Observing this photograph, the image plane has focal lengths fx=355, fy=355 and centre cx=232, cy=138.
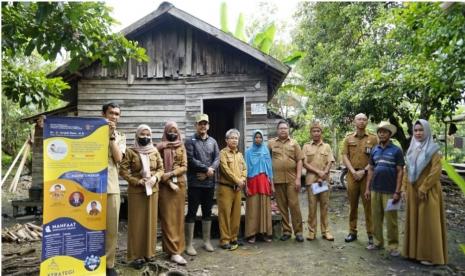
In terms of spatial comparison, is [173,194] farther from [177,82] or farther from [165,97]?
[177,82]

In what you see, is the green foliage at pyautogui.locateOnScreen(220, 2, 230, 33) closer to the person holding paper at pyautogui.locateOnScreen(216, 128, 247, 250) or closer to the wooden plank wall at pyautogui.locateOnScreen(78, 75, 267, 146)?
the wooden plank wall at pyautogui.locateOnScreen(78, 75, 267, 146)

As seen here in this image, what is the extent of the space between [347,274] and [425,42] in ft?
10.4

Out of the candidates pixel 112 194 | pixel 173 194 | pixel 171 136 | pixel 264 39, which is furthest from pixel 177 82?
pixel 264 39

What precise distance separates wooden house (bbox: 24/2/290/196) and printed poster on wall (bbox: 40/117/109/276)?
3835mm

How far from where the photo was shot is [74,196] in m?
3.84

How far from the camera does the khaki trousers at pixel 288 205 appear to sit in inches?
228

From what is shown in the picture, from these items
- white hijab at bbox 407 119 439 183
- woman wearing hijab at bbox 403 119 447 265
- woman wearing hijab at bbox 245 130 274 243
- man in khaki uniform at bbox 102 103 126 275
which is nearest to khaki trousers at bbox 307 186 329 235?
woman wearing hijab at bbox 245 130 274 243

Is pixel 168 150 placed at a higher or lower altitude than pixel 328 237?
higher

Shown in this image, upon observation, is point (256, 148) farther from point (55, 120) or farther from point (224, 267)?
point (55, 120)

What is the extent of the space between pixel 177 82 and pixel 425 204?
17.6 feet

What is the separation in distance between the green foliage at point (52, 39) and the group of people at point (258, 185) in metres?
0.71

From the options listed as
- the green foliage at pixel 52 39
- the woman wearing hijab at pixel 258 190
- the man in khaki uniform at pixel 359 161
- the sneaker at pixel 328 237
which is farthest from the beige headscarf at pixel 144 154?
the sneaker at pixel 328 237

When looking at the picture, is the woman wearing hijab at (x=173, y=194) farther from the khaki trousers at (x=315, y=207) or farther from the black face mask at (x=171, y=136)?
the khaki trousers at (x=315, y=207)

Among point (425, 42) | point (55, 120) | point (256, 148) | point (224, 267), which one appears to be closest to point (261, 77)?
point (256, 148)
